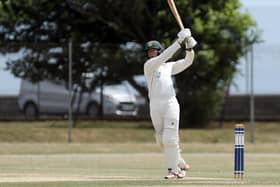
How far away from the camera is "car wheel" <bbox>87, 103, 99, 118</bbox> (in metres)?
32.9

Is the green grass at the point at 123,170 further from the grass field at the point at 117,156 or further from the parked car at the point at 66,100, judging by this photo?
the parked car at the point at 66,100

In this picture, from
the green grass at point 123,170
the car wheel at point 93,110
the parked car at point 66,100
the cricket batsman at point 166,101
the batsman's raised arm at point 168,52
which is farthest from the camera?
the car wheel at point 93,110

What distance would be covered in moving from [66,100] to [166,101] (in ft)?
57.4

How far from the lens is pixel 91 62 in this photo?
108 ft

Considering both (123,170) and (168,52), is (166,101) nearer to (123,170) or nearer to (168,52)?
(168,52)

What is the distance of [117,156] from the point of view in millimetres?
25734

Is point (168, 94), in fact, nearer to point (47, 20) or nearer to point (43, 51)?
point (43, 51)

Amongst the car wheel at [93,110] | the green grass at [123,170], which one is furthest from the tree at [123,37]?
the green grass at [123,170]

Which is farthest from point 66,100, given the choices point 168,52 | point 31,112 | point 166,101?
point 168,52

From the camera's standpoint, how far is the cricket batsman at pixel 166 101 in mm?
15672

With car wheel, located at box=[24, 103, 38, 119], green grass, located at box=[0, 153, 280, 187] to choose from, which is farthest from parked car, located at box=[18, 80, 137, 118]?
green grass, located at box=[0, 153, 280, 187]

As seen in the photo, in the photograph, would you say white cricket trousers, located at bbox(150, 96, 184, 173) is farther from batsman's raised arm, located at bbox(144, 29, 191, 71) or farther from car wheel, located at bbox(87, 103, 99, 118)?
car wheel, located at bbox(87, 103, 99, 118)

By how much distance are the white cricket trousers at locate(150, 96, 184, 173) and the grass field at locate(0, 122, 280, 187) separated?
38cm

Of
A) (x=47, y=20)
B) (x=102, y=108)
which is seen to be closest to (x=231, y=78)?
(x=102, y=108)
